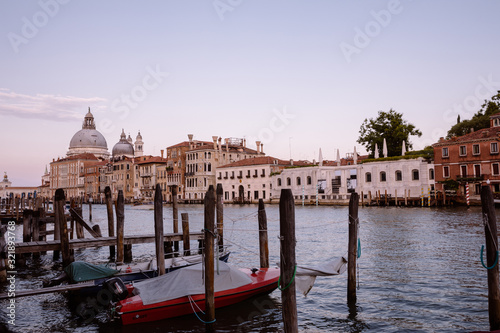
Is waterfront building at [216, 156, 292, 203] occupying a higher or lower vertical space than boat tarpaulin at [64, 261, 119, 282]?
higher

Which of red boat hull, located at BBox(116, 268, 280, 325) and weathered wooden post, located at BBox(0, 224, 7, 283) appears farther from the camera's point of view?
weathered wooden post, located at BBox(0, 224, 7, 283)

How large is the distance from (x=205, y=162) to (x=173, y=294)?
6827 centimetres

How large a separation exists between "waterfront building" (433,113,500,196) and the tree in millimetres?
7505

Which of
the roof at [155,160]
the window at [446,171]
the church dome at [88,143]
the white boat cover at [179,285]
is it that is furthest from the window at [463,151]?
the church dome at [88,143]

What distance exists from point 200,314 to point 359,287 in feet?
15.4

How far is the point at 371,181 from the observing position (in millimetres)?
55219

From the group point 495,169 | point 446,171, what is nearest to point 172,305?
point 495,169

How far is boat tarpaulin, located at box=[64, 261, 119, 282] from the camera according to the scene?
10.8m

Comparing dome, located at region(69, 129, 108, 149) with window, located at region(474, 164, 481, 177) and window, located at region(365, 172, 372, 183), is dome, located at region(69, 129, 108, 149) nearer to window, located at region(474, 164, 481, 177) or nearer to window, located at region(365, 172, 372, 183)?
window, located at region(365, 172, 372, 183)

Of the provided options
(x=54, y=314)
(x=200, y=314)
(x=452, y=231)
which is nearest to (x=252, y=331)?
(x=200, y=314)

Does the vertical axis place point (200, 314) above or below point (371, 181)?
below

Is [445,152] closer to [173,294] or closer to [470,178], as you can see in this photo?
[470,178]

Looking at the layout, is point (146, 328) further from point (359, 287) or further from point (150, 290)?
point (359, 287)

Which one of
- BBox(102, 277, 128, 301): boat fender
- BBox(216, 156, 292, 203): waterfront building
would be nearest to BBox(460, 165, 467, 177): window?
BBox(216, 156, 292, 203): waterfront building
